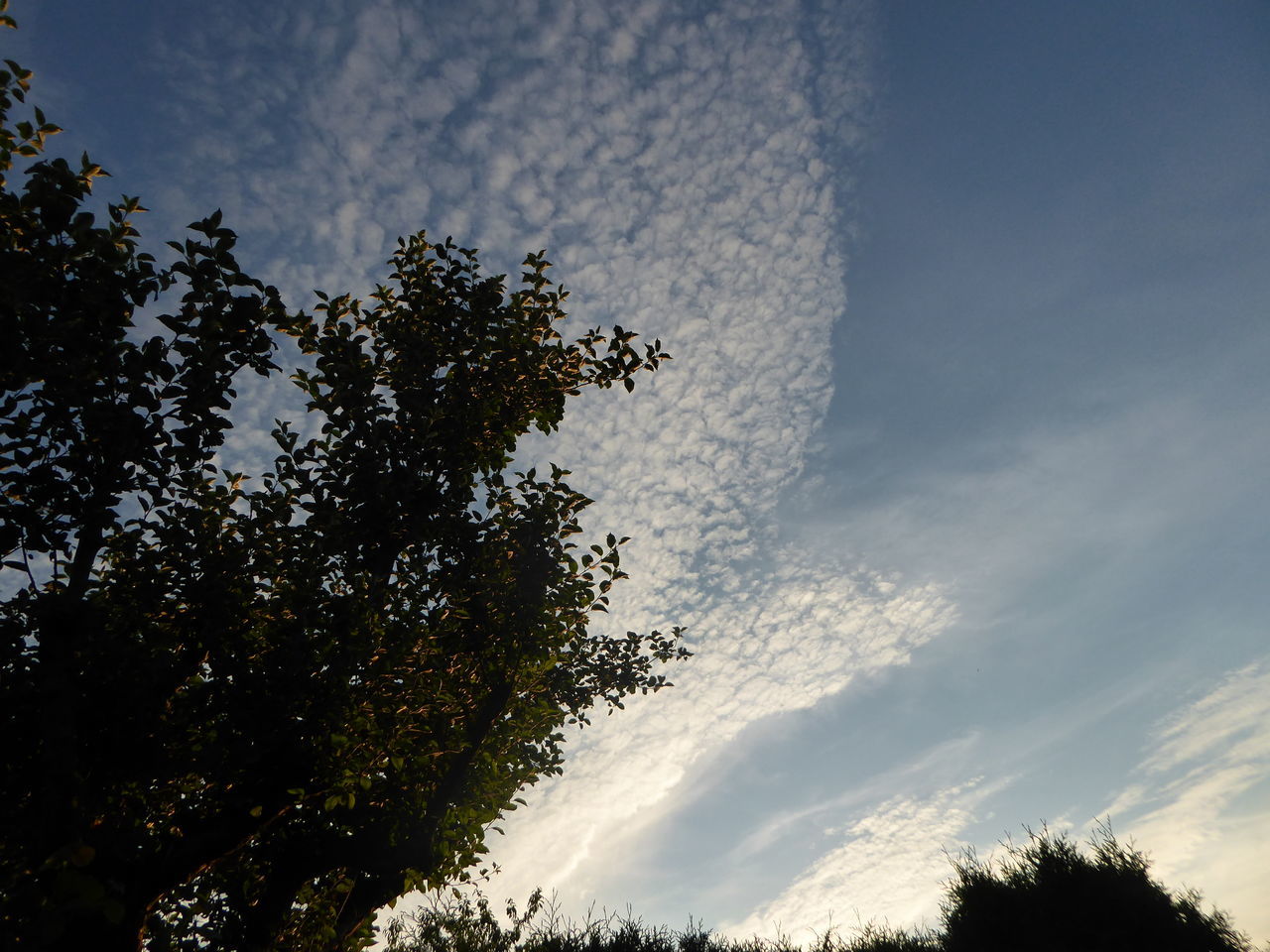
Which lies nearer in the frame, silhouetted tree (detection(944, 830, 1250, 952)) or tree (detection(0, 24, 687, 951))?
tree (detection(0, 24, 687, 951))

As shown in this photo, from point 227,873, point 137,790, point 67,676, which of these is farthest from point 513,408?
point 227,873

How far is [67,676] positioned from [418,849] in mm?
5935

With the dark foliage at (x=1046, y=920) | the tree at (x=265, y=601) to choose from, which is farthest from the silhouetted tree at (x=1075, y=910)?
the tree at (x=265, y=601)

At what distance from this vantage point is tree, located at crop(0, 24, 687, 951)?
6.05 meters

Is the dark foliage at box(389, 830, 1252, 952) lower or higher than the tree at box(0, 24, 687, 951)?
lower

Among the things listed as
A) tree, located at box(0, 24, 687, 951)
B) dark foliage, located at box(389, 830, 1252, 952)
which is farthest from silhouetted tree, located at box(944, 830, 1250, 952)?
tree, located at box(0, 24, 687, 951)

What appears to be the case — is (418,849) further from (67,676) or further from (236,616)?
(67,676)

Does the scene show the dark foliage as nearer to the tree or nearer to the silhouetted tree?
the silhouetted tree

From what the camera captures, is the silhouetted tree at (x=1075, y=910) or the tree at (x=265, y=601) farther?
the silhouetted tree at (x=1075, y=910)

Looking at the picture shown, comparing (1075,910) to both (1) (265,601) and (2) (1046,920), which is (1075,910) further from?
(1) (265,601)

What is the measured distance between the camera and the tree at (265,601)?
6051 mm

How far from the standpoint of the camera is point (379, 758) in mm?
8680

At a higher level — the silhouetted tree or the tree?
the tree

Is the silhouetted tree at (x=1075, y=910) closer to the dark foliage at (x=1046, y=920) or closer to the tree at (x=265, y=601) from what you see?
the dark foliage at (x=1046, y=920)
